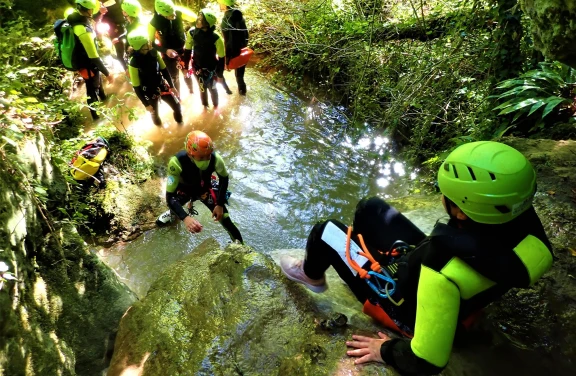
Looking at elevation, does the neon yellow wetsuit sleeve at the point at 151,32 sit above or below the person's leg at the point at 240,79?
above

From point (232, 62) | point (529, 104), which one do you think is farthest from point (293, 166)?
point (529, 104)

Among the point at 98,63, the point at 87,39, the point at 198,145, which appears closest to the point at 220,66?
the point at 98,63

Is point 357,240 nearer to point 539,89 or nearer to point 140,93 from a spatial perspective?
point 539,89

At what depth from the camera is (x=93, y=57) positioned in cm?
622

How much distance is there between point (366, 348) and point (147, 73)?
222 inches

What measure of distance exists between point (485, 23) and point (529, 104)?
6.24ft

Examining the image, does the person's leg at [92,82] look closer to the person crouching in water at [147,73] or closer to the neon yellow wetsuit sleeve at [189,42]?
the person crouching in water at [147,73]

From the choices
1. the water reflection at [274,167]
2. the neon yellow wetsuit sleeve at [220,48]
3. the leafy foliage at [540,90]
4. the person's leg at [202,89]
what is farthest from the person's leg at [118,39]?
the leafy foliage at [540,90]

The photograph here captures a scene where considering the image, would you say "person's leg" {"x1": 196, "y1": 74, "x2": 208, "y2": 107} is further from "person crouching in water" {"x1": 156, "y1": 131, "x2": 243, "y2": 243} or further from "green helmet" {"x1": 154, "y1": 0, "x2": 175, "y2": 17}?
"person crouching in water" {"x1": 156, "y1": 131, "x2": 243, "y2": 243}

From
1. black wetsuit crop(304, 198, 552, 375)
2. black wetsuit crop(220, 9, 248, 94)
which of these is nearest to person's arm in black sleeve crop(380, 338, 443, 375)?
black wetsuit crop(304, 198, 552, 375)

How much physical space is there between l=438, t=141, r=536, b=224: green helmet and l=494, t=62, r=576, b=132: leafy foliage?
359 centimetres

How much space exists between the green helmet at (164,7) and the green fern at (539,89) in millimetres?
5389

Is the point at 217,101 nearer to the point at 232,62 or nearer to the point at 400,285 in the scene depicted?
the point at 232,62

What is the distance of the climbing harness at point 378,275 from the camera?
2.21 metres
